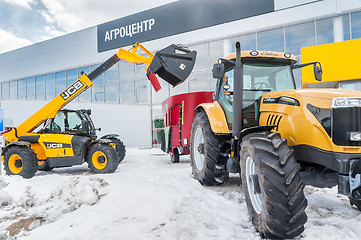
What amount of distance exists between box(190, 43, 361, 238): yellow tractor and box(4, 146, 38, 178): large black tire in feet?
18.2

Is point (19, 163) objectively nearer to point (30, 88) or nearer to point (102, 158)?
point (102, 158)

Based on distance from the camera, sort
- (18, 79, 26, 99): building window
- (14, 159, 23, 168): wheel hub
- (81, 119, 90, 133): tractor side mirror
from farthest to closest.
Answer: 1. (18, 79, 26, 99): building window
2. (81, 119, 90, 133): tractor side mirror
3. (14, 159, 23, 168): wheel hub

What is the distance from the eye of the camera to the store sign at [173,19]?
15.9 metres

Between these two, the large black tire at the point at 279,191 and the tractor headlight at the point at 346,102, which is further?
the tractor headlight at the point at 346,102

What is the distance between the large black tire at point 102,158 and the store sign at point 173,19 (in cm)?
1170

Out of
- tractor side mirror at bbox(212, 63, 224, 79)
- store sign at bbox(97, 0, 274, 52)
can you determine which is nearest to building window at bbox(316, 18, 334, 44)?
store sign at bbox(97, 0, 274, 52)

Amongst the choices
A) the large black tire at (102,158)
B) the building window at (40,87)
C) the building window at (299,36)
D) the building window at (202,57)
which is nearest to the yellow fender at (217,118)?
the large black tire at (102,158)

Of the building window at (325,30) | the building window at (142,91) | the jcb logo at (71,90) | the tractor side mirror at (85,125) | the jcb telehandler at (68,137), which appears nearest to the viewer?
the jcb telehandler at (68,137)

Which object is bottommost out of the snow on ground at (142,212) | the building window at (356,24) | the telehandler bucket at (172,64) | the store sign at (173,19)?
the snow on ground at (142,212)

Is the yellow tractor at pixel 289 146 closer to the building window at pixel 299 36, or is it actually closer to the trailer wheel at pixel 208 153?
the trailer wheel at pixel 208 153

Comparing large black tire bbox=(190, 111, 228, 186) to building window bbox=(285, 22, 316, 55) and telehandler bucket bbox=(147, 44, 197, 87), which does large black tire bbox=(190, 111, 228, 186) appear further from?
building window bbox=(285, 22, 316, 55)

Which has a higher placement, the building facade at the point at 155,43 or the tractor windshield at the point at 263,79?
the building facade at the point at 155,43

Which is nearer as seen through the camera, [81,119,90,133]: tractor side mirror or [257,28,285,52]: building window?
[81,119,90,133]: tractor side mirror

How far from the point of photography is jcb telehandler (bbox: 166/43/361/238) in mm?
2852
